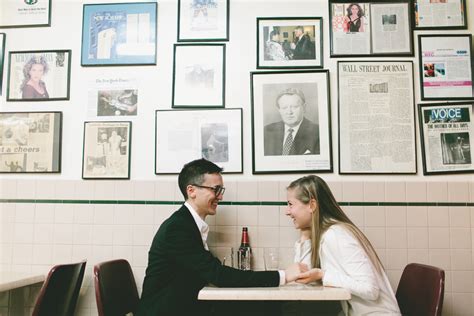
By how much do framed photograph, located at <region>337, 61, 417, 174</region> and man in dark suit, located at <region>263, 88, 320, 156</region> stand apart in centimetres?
23

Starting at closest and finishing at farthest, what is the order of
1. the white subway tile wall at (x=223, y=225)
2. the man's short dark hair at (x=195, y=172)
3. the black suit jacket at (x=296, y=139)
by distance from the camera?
the man's short dark hair at (x=195, y=172) → the white subway tile wall at (x=223, y=225) → the black suit jacket at (x=296, y=139)

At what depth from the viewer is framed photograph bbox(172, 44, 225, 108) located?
3199mm

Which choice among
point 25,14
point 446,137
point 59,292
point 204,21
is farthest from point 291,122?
point 25,14

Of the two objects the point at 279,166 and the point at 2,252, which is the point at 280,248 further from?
the point at 2,252

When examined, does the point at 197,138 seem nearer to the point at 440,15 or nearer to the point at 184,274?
the point at 184,274

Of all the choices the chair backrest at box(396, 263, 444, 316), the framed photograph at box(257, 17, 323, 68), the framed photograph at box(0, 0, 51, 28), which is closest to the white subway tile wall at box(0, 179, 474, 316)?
the chair backrest at box(396, 263, 444, 316)

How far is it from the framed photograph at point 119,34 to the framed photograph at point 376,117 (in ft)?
4.99

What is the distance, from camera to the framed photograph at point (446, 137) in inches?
121

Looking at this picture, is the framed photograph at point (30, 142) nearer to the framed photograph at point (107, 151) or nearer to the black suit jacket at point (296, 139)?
the framed photograph at point (107, 151)

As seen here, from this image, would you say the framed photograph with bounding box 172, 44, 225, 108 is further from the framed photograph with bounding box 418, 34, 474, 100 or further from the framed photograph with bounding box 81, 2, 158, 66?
the framed photograph with bounding box 418, 34, 474, 100

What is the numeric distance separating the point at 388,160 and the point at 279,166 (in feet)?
2.67

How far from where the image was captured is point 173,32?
3.29 metres

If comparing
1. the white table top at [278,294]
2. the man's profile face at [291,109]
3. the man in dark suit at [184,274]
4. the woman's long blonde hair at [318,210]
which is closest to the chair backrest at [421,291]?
the woman's long blonde hair at [318,210]

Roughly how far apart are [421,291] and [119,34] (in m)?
2.83
